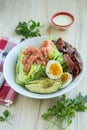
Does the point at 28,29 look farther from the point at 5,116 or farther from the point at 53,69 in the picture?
the point at 5,116

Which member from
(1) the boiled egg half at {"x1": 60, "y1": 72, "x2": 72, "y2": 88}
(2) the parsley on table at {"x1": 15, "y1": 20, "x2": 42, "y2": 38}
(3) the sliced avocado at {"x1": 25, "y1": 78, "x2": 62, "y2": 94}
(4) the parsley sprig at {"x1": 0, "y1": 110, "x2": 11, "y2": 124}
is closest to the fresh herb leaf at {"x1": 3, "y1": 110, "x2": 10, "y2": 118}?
(4) the parsley sprig at {"x1": 0, "y1": 110, "x2": 11, "y2": 124}

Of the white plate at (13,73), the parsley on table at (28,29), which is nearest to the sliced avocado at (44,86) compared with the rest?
the white plate at (13,73)

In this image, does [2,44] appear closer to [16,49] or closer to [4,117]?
[16,49]

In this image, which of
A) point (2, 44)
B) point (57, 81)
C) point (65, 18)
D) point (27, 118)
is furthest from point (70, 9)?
point (27, 118)

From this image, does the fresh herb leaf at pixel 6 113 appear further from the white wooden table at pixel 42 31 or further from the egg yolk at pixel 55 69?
the egg yolk at pixel 55 69

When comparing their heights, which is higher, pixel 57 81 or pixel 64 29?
pixel 64 29

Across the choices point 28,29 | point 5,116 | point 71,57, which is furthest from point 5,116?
point 28,29

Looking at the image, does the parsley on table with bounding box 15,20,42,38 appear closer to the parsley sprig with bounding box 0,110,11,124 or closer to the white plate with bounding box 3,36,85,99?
the white plate with bounding box 3,36,85,99
